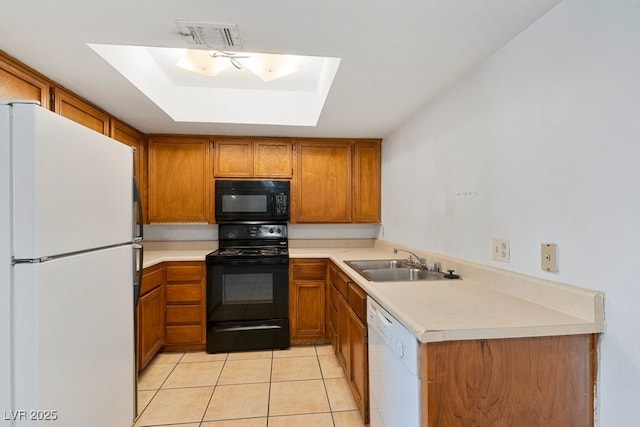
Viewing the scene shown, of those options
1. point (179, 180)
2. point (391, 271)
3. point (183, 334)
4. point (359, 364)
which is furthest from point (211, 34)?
point (183, 334)

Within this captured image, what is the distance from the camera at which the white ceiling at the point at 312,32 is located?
1.23m

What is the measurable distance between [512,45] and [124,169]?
205 cm

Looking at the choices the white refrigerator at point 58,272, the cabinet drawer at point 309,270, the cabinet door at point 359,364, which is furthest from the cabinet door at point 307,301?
the white refrigerator at point 58,272

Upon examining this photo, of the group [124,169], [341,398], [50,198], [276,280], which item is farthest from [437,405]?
[276,280]

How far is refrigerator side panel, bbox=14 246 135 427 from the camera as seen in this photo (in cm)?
105

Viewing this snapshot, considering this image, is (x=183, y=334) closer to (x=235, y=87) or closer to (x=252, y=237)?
(x=252, y=237)

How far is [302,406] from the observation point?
2.04 m

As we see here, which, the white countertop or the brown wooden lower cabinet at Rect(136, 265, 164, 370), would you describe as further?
the brown wooden lower cabinet at Rect(136, 265, 164, 370)

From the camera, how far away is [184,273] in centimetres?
285

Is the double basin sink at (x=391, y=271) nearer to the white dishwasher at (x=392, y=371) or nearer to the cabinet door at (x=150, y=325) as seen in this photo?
the white dishwasher at (x=392, y=371)

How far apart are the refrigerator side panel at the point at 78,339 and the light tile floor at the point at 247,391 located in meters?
0.38

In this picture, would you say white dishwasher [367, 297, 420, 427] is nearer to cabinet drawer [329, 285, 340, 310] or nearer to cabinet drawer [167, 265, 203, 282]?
cabinet drawer [329, 285, 340, 310]

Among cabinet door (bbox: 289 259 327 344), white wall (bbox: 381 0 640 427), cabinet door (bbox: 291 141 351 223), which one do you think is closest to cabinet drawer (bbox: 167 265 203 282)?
cabinet door (bbox: 289 259 327 344)

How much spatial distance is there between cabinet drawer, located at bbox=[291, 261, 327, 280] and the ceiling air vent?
1962 millimetres
